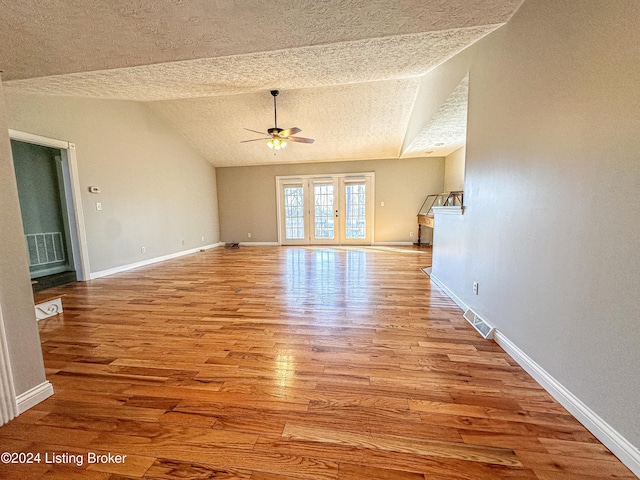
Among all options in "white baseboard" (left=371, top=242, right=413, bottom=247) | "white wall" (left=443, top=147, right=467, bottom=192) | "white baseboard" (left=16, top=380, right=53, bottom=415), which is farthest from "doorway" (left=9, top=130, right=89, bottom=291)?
"white wall" (left=443, top=147, right=467, bottom=192)

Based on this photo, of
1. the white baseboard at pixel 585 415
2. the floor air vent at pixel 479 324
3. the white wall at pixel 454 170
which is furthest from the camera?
the white wall at pixel 454 170

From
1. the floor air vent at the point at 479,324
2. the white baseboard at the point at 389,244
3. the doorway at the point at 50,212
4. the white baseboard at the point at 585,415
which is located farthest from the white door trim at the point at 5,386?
the white baseboard at the point at 389,244

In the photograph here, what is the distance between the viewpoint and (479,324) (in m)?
2.12

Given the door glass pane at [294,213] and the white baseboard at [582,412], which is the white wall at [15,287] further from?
the door glass pane at [294,213]

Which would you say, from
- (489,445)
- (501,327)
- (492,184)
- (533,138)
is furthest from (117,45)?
(501,327)

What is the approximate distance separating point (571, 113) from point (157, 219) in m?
6.20

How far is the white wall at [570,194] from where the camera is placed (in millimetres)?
1010

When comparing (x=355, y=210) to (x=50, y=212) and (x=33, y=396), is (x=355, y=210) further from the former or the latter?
(x=33, y=396)

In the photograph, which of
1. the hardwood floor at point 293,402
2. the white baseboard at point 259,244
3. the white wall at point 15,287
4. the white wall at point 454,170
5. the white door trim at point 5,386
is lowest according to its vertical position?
the hardwood floor at point 293,402

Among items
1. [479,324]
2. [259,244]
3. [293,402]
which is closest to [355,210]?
[259,244]

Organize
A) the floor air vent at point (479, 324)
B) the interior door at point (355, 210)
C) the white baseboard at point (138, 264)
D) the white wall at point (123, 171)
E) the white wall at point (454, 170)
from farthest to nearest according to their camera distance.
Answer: the interior door at point (355, 210) < the white wall at point (454, 170) < the white baseboard at point (138, 264) < the white wall at point (123, 171) < the floor air vent at point (479, 324)

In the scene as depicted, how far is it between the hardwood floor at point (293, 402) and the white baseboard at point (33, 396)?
1.5 inches

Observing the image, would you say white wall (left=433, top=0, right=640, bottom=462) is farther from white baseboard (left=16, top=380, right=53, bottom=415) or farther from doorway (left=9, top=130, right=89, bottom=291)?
doorway (left=9, top=130, right=89, bottom=291)

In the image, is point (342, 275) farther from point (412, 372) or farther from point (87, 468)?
point (87, 468)
